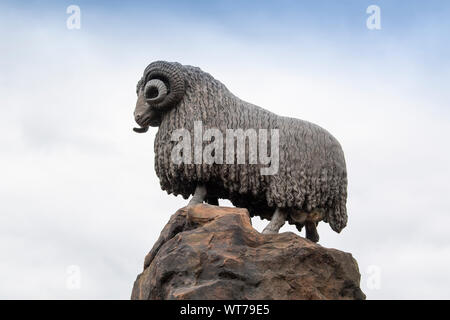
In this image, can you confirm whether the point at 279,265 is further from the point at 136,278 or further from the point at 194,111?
the point at 194,111

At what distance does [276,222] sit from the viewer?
29.0 ft

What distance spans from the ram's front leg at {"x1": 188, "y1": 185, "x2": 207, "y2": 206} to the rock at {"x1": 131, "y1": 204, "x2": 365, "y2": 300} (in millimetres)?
621

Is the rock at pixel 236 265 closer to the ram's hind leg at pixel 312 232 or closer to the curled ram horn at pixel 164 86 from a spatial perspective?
the ram's hind leg at pixel 312 232

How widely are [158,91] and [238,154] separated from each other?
1.51m

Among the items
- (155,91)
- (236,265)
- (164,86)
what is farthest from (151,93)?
(236,265)

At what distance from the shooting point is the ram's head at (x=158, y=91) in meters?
9.07

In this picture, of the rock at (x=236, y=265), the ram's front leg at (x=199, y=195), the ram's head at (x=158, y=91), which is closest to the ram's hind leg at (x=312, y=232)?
the rock at (x=236, y=265)

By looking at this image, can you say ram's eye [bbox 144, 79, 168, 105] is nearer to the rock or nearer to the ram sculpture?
the ram sculpture

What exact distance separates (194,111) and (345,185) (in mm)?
2431

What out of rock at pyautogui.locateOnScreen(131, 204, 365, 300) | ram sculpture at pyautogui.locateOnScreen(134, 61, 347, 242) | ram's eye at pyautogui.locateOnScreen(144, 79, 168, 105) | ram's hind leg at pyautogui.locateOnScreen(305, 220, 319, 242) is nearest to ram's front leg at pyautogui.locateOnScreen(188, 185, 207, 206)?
ram sculpture at pyautogui.locateOnScreen(134, 61, 347, 242)

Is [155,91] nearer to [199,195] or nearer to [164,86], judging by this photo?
[164,86]

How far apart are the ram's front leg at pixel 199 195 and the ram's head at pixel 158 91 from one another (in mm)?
1267
